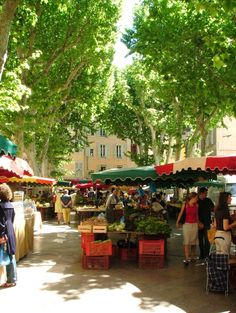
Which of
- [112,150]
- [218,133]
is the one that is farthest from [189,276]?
[112,150]

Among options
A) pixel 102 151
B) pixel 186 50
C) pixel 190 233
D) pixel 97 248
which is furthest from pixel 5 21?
pixel 102 151

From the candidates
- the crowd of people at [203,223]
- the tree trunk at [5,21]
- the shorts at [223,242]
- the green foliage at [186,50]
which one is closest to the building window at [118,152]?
the green foliage at [186,50]

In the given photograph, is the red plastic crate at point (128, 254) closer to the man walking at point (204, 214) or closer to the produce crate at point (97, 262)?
the produce crate at point (97, 262)

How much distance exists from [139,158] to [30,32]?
24.3 meters

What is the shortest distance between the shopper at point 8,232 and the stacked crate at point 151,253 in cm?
297

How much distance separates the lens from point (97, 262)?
9695 mm

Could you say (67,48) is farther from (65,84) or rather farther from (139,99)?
(139,99)

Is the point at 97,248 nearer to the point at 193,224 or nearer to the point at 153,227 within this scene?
the point at 153,227

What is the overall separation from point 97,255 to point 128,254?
4.84ft

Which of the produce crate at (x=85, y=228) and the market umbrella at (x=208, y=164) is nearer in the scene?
the market umbrella at (x=208, y=164)

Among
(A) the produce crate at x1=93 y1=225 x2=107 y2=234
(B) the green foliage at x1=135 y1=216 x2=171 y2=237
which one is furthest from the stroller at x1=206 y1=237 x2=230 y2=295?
(A) the produce crate at x1=93 y1=225 x2=107 y2=234

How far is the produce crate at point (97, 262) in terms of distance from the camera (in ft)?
31.7

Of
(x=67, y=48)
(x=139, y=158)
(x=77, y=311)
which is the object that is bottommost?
(x=77, y=311)

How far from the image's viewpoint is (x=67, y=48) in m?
20.6
